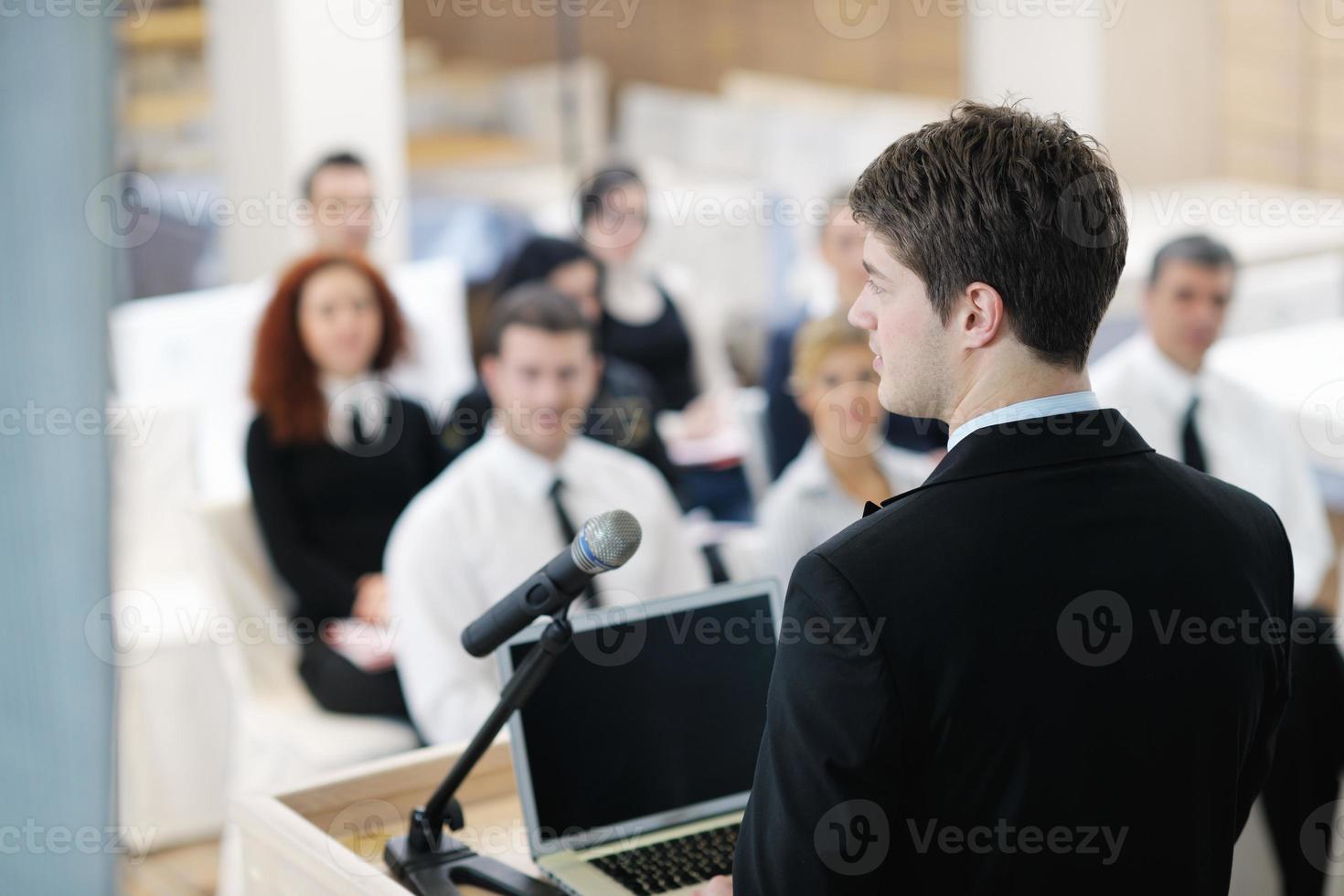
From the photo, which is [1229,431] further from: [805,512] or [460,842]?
[460,842]

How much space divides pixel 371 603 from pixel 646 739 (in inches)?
65.0

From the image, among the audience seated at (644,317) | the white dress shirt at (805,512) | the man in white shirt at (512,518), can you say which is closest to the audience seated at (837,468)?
the white dress shirt at (805,512)

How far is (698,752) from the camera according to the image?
1.64 meters

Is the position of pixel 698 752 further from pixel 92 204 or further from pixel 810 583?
pixel 92 204

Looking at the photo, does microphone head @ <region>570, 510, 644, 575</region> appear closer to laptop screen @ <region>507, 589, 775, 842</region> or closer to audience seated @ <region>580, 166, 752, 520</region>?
laptop screen @ <region>507, 589, 775, 842</region>

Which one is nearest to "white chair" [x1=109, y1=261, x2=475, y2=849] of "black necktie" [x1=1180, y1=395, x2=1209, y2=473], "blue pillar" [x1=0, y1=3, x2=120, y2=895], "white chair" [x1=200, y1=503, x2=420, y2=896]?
"white chair" [x1=200, y1=503, x2=420, y2=896]

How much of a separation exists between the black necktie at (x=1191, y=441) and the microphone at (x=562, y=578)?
2.10 meters

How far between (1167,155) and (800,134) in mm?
1402

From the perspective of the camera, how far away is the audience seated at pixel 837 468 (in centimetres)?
288

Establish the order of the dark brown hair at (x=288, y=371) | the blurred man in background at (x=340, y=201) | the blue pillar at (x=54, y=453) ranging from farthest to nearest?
the blurred man in background at (x=340, y=201) < the dark brown hair at (x=288, y=371) < the blue pillar at (x=54, y=453)

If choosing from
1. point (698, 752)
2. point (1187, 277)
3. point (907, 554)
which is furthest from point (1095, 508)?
point (1187, 277)

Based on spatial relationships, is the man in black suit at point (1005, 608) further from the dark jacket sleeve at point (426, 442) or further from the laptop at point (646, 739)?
the dark jacket sleeve at point (426, 442)

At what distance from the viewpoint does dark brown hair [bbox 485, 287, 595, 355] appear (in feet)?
9.37

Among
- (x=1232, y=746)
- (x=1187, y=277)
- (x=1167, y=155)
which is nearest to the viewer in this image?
(x=1232, y=746)
